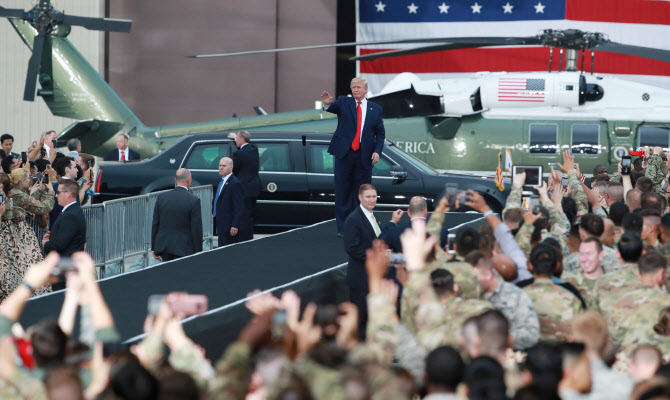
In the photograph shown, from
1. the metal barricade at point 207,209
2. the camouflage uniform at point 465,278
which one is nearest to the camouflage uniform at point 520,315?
the camouflage uniform at point 465,278

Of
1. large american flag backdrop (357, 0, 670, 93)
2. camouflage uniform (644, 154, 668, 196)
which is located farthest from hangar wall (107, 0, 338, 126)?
camouflage uniform (644, 154, 668, 196)

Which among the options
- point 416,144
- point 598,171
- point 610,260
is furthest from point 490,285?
point 416,144

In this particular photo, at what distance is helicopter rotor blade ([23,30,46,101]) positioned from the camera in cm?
1981

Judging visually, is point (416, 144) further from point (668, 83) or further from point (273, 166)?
point (668, 83)

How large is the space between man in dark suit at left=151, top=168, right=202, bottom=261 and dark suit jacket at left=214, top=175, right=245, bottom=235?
1122 mm

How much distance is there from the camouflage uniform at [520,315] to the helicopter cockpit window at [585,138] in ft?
38.9

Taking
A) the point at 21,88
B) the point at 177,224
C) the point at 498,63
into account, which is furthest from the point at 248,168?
the point at 21,88

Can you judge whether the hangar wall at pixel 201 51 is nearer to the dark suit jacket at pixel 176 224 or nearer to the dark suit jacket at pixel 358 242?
the dark suit jacket at pixel 176 224

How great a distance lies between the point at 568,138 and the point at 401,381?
14.1 m

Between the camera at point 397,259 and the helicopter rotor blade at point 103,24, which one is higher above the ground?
the helicopter rotor blade at point 103,24

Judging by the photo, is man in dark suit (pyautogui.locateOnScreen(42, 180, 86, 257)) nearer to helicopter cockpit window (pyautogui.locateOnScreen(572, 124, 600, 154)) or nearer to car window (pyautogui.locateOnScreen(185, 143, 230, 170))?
car window (pyautogui.locateOnScreen(185, 143, 230, 170))

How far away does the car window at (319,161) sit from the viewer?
1495 cm

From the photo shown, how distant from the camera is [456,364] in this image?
432 cm

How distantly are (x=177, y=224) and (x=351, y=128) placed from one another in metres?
2.44
